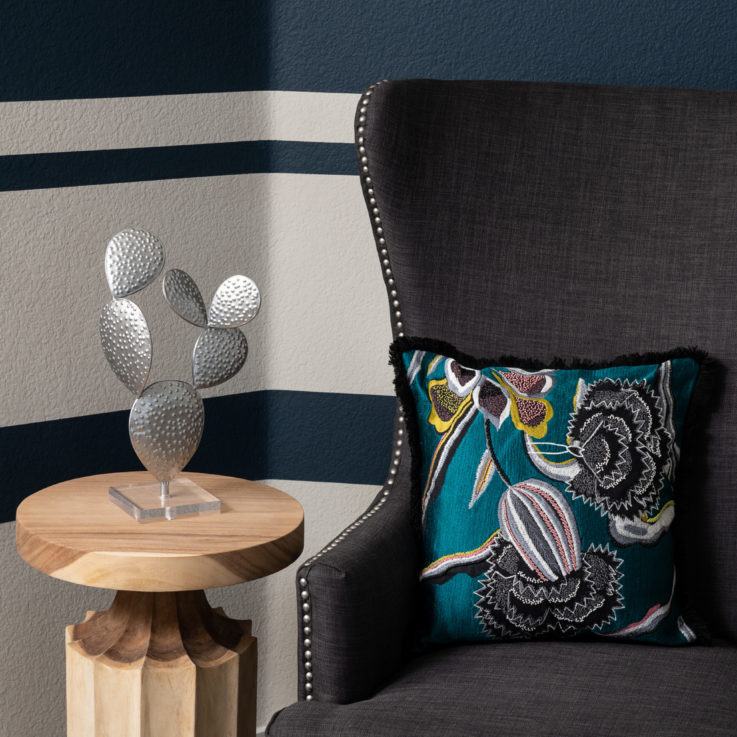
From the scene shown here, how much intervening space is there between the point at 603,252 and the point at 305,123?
67 cm

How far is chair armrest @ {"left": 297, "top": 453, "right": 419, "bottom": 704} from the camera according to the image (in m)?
1.27

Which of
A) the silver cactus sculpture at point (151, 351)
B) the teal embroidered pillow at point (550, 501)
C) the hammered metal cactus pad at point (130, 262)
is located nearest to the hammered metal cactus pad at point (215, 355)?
the silver cactus sculpture at point (151, 351)

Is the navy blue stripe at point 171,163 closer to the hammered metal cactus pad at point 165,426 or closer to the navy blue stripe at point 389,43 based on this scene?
the navy blue stripe at point 389,43

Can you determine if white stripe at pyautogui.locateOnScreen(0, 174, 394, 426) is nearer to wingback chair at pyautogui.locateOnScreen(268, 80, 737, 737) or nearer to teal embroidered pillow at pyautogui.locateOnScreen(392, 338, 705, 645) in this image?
wingback chair at pyautogui.locateOnScreen(268, 80, 737, 737)

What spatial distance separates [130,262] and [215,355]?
17cm

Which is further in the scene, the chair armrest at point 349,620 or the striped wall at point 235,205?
the striped wall at point 235,205

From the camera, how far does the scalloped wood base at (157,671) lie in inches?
51.5

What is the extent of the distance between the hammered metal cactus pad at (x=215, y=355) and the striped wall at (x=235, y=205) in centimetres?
42

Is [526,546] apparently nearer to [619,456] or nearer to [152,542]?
[619,456]

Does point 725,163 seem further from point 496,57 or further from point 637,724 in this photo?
point 637,724

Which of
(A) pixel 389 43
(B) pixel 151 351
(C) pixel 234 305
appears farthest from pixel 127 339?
(A) pixel 389 43

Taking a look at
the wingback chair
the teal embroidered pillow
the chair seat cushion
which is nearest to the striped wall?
the wingback chair

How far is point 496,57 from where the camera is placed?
1.92m

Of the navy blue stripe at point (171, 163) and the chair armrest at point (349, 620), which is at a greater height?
the navy blue stripe at point (171, 163)
